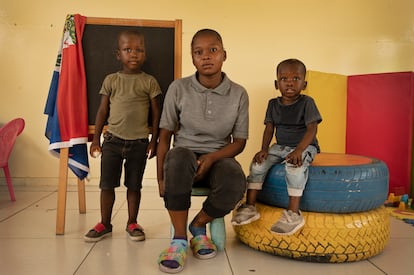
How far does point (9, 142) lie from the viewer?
277cm

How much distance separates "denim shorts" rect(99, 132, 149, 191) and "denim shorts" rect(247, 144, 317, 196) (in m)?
0.55

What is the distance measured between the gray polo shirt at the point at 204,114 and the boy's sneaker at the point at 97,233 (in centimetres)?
58

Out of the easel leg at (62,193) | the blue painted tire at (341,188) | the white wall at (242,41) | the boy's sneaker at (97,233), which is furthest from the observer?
the white wall at (242,41)

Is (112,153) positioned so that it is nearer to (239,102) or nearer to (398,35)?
(239,102)

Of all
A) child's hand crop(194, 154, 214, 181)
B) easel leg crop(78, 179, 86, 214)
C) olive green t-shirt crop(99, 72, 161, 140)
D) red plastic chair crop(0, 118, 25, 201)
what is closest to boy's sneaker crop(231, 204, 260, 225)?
child's hand crop(194, 154, 214, 181)

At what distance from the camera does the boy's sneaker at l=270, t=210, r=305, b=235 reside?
154 centimetres

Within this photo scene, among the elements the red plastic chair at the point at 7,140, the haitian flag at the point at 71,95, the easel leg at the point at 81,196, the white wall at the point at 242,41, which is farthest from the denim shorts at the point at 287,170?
the red plastic chair at the point at 7,140

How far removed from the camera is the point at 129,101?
1.90m

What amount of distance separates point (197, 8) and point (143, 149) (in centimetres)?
178

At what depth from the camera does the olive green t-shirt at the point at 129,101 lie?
6.23ft

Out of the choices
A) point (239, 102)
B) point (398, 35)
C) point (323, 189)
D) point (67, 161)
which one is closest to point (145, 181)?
point (67, 161)

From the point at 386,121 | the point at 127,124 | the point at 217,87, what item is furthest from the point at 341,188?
the point at 386,121

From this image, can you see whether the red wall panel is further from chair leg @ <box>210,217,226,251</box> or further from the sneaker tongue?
the sneaker tongue

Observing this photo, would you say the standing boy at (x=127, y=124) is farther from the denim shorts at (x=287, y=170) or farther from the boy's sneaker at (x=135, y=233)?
the denim shorts at (x=287, y=170)
